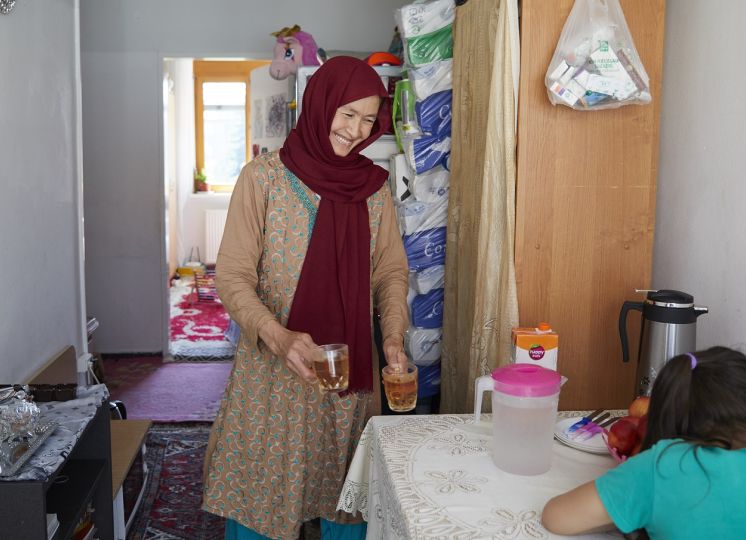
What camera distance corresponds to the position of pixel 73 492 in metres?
1.96

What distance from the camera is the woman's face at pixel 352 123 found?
6.05 feet

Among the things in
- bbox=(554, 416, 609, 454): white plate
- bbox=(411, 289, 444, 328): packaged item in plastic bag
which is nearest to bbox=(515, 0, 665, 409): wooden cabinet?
bbox=(554, 416, 609, 454): white plate

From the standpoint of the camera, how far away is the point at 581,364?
2059 mm

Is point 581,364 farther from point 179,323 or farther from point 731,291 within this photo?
point 179,323

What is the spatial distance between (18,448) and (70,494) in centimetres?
41

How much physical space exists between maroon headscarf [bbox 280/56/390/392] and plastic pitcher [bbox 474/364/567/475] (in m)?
→ 0.60

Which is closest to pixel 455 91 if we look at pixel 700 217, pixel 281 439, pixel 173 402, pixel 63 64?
pixel 700 217

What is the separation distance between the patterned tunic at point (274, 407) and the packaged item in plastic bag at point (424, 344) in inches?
38.2

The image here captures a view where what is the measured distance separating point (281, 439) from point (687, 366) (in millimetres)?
1097

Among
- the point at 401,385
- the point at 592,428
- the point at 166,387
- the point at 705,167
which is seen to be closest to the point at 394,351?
the point at 401,385

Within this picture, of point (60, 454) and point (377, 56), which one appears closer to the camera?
point (60, 454)

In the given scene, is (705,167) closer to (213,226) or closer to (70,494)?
(70,494)

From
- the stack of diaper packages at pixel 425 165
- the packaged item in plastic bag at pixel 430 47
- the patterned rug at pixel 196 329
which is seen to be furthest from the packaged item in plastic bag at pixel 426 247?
the patterned rug at pixel 196 329

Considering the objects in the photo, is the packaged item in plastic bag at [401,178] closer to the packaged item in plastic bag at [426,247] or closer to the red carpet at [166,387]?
the packaged item in plastic bag at [426,247]
